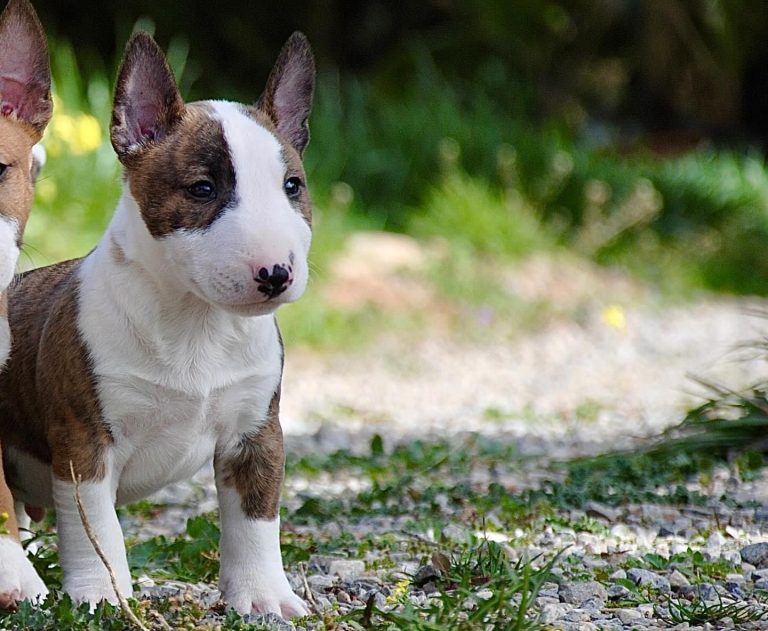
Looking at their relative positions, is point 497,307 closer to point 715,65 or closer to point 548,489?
point 548,489

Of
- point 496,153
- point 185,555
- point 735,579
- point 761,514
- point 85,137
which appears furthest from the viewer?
point 496,153

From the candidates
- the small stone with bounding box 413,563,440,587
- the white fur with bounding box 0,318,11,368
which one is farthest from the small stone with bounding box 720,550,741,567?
the white fur with bounding box 0,318,11,368

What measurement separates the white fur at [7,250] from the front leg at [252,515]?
2.39ft

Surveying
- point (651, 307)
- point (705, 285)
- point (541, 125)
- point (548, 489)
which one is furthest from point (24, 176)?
point (541, 125)

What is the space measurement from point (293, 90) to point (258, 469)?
1.05 metres

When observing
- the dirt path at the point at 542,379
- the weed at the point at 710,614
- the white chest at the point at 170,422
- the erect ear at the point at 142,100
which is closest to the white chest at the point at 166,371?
the white chest at the point at 170,422

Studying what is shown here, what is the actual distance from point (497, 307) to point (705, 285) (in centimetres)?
204

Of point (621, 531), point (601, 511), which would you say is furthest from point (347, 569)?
point (601, 511)

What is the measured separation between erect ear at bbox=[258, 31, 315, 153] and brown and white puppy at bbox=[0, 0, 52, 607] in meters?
0.66

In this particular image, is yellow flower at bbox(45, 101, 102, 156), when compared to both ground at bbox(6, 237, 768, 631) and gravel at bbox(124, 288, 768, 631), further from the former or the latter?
gravel at bbox(124, 288, 768, 631)

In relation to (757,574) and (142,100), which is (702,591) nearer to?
(757,574)

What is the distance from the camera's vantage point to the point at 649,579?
3.66 metres

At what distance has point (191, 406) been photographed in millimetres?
3488

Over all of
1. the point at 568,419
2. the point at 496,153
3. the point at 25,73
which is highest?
the point at 496,153
